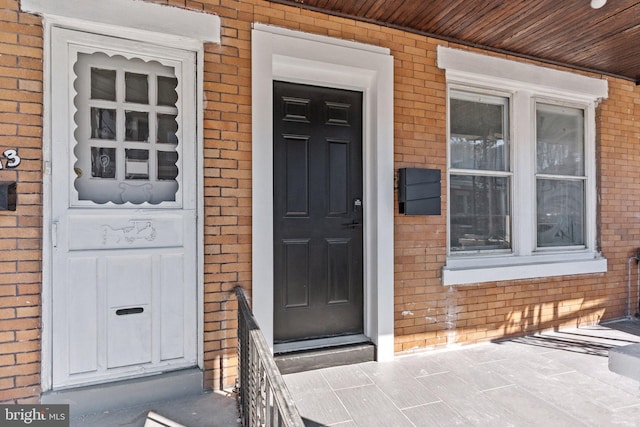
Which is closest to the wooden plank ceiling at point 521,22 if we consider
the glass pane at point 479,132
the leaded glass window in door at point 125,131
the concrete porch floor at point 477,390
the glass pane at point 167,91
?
the glass pane at point 479,132

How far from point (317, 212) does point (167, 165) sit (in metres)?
1.22

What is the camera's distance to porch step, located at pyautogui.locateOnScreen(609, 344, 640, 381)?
4.93ft

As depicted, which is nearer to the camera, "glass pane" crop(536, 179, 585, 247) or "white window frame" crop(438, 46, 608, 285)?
"white window frame" crop(438, 46, 608, 285)

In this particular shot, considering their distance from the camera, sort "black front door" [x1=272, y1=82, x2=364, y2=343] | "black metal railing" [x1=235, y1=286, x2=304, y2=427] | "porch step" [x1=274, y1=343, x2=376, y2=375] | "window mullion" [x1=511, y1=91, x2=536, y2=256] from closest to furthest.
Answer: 1. "black metal railing" [x1=235, y1=286, x2=304, y2=427]
2. "porch step" [x1=274, y1=343, x2=376, y2=375]
3. "black front door" [x1=272, y1=82, x2=364, y2=343]
4. "window mullion" [x1=511, y1=91, x2=536, y2=256]

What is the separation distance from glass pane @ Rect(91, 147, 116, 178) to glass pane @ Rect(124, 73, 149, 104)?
1.27 feet

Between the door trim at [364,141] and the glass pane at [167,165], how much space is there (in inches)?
22.3

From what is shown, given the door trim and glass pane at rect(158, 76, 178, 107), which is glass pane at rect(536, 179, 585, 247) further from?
glass pane at rect(158, 76, 178, 107)

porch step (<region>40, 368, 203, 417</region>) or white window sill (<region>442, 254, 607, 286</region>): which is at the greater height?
white window sill (<region>442, 254, 607, 286</region>)

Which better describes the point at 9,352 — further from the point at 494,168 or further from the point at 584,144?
the point at 584,144

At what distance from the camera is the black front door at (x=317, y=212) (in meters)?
3.03

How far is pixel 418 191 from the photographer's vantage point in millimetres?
3191

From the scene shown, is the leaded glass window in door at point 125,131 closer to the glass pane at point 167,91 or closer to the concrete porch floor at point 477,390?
the glass pane at point 167,91

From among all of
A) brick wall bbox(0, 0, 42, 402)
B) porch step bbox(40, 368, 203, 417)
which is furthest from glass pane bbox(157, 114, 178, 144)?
porch step bbox(40, 368, 203, 417)

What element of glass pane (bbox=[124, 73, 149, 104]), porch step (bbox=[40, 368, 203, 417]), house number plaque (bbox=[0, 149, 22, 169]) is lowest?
porch step (bbox=[40, 368, 203, 417])
